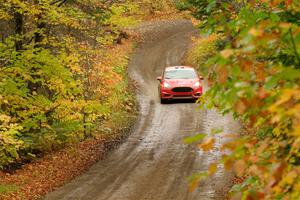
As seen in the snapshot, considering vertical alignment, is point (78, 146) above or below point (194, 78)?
below

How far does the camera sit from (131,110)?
22.8 m

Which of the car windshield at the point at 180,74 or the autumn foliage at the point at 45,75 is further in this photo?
the car windshield at the point at 180,74

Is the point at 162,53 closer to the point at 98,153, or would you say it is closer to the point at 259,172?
the point at 98,153

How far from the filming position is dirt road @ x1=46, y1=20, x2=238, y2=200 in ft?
41.3

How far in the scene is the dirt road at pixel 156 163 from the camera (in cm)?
1260

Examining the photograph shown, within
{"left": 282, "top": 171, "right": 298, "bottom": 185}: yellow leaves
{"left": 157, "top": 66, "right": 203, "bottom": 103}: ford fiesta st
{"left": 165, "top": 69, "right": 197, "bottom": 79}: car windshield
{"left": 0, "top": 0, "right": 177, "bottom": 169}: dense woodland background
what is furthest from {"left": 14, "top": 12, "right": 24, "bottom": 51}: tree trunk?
{"left": 282, "top": 171, "right": 298, "bottom": 185}: yellow leaves

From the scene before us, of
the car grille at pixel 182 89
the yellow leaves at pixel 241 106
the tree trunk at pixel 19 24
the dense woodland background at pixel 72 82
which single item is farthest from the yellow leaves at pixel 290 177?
the car grille at pixel 182 89

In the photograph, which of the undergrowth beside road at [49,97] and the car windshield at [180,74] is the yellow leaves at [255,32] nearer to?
the undergrowth beside road at [49,97]

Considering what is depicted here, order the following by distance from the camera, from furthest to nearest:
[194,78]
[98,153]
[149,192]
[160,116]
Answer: [194,78], [160,116], [98,153], [149,192]

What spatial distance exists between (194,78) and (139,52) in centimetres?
1661

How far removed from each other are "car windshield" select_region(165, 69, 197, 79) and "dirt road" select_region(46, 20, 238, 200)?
1335 millimetres

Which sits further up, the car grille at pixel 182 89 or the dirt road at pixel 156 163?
the car grille at pixel 182 89

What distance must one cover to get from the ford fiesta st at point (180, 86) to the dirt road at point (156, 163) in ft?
1.64

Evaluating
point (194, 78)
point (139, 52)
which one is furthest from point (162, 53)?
point (194, 78)
